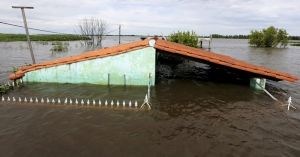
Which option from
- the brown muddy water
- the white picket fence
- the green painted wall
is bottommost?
the brown muddy water

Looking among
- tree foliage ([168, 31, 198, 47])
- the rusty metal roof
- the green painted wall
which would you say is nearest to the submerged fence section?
the green painted wall

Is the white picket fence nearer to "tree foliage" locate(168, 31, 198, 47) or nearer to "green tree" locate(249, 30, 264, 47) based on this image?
"tree foliage" locate(168, 31, 198, 47)

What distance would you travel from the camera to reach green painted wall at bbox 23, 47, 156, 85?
44.5 ft

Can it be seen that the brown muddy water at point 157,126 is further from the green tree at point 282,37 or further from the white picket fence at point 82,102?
the green tree at point 282,37

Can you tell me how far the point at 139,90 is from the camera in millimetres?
13305

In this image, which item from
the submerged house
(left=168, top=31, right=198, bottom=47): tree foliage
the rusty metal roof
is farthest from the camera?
(left=168, top=31, right=198, bottom=47): tree foliage

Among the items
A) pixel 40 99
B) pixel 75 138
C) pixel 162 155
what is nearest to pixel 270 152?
pixel 162 155

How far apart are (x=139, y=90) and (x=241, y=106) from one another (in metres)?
4.54

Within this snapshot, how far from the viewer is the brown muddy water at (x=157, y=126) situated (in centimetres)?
725

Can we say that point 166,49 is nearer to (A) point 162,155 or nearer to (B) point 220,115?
(B) point 220,115

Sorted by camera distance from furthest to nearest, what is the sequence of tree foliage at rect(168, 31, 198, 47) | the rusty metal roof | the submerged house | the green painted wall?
tree foliage at rect(168, 31, 198, 47), the green painted wall, the submerged house, the rusty metal roof

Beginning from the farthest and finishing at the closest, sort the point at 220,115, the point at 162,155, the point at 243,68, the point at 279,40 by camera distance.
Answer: the point at 279,40, the point at 243,68, the point at 220,115, the point at 162,155

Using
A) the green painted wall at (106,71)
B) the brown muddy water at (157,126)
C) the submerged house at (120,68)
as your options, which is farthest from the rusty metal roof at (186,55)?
the brown muddy water at (157,126)

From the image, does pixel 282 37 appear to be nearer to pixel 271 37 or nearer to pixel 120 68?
pixel 271 37
